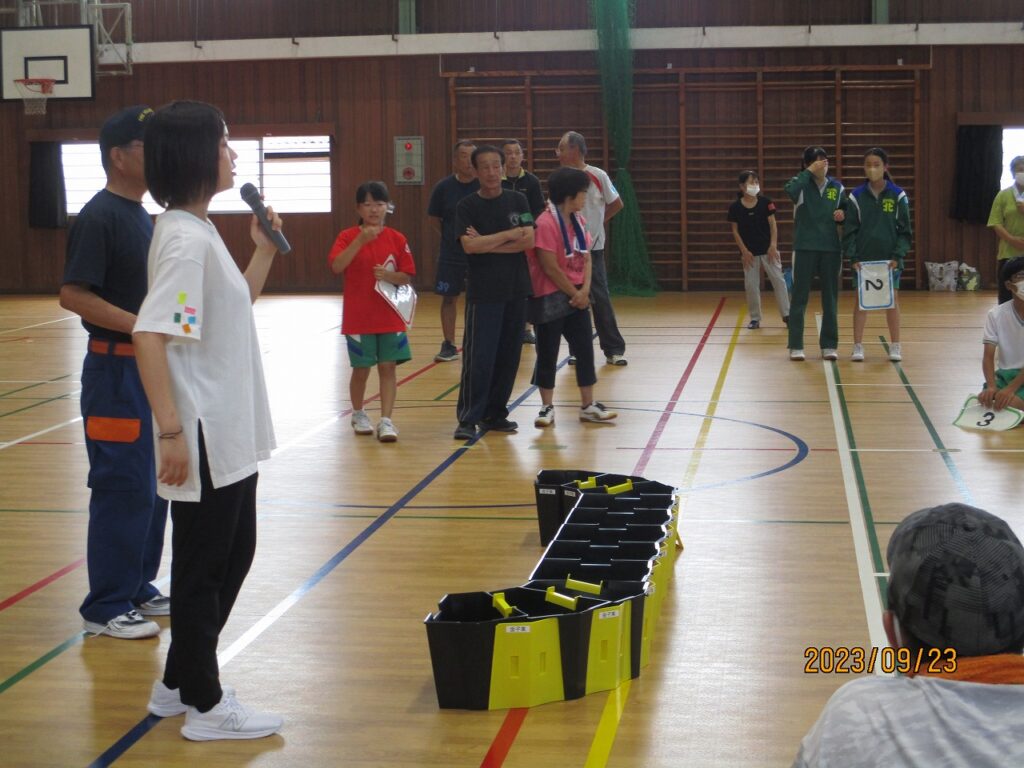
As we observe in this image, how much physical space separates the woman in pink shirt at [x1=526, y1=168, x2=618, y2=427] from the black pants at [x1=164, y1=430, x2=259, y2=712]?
4035 millimetres

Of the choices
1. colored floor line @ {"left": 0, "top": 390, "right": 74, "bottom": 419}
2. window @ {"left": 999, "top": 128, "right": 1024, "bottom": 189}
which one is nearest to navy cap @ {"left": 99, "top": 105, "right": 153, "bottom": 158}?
colored floor line @ {"left": 0, "top": 390, "right": 74, "bottom": 419}

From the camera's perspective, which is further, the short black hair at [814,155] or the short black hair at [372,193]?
the short black hair at [814,155]

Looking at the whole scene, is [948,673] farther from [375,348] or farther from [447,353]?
[447,353]

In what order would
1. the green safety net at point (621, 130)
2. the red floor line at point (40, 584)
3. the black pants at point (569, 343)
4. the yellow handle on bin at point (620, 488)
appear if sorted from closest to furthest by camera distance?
the red floor line at point (40, 584), the yellow handle on bin at point (620, 488), the black pants at point (569, 343), the green safety net at point (621, 130)

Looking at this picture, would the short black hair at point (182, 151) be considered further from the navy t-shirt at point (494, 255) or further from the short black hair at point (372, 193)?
the navy t-shirt at point (494, 255)

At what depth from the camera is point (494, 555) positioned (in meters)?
4.79

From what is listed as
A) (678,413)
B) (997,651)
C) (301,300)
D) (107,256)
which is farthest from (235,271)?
(301,300)

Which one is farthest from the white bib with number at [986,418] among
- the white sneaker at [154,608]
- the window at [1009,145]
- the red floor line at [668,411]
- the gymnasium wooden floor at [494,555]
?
the window at [1009,145]

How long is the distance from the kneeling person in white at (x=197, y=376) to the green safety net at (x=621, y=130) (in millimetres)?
13084

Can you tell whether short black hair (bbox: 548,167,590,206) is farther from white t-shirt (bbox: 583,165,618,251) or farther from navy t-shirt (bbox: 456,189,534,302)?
white t-shirt (bbox: 583,165,618,251)

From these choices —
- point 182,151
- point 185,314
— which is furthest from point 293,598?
point 182,151

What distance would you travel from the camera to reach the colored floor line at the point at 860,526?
3939mm

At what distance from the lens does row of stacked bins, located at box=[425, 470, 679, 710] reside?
3.33 m

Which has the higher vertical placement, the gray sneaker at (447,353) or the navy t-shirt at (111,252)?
the navy t-shirt at (111,252)
